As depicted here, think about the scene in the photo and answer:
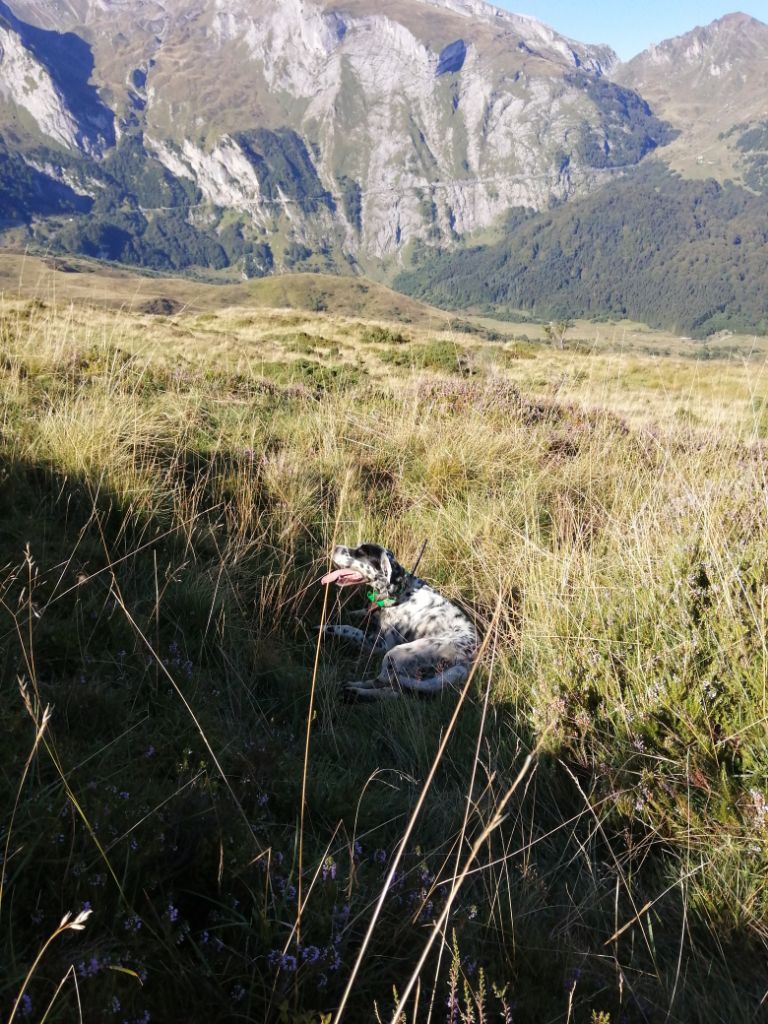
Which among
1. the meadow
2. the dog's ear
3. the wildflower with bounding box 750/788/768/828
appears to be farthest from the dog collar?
the wildflower with bounding box 750/788/768/828

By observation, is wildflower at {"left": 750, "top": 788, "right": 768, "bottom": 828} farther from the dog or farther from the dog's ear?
the dog's ear

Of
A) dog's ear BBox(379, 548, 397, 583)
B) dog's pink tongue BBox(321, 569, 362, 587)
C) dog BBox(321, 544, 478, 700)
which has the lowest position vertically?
dog BBox(321, 544, 478, 700)

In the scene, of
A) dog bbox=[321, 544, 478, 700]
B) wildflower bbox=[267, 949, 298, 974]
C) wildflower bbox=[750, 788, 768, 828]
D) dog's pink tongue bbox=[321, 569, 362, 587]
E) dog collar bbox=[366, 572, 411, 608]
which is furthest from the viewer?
dog collar bbox=[366, 572, 411, 608]

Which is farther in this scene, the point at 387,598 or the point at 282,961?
the point at 387,598

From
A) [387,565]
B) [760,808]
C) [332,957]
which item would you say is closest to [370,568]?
[387,565]

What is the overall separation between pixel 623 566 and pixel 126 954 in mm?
2643

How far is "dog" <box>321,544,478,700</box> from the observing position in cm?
346

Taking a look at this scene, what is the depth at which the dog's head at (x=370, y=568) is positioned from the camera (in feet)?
13.8

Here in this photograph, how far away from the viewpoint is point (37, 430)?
4.58 meters

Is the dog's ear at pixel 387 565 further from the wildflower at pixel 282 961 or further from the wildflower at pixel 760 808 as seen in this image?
the wildflower at pixel 282 961

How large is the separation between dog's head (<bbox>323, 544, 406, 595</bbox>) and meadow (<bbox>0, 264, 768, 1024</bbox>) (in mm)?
194

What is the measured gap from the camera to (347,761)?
105 inches

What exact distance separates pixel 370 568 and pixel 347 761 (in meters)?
1.74

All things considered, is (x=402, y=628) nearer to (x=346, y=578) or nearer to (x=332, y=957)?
(x=346, y=578)
